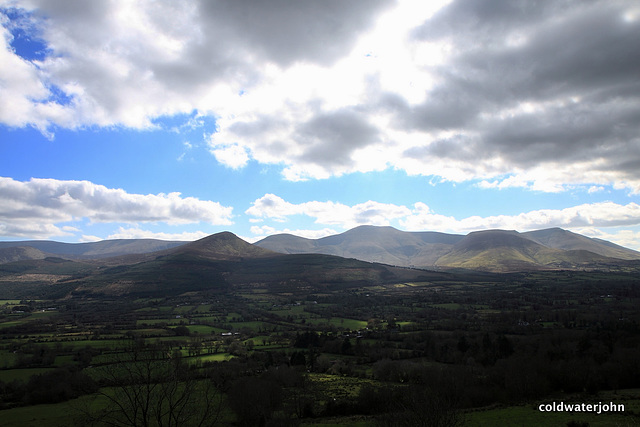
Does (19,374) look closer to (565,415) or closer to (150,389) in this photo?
(150,389)

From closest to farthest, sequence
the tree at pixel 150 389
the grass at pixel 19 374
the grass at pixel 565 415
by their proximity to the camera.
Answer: the tree at pixel 150 389
the grass at pixel 565 415
the grass at pixel 19 374

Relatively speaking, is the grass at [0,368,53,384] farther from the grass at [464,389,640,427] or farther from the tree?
the grass at [464,389,640,427]

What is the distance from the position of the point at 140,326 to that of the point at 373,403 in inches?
3878

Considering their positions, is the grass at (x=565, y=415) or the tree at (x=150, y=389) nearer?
the tree at (x=150, y=389)

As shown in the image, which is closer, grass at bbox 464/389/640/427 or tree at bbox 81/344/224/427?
tree at bbox 81/344/224/427

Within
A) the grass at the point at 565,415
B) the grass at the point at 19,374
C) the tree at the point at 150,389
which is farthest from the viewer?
Result: the grass at the point at 19,374

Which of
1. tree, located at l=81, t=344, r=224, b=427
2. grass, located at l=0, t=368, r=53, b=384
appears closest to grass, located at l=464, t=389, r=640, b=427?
tree, located at l=81, t=344, r=224, b=427

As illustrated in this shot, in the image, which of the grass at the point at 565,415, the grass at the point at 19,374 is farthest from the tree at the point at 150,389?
the grass at the point at 19,374

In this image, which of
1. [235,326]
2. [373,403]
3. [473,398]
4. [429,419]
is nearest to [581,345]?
[473,398]

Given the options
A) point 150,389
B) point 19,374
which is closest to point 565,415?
point 150,389

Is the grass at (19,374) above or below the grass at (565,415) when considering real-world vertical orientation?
below

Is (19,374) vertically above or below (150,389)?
below

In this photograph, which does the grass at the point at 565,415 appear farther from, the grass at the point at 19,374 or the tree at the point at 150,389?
the grass at the point at 19,374

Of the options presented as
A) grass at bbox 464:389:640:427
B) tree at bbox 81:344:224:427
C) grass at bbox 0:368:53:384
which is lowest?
grass at bbox 0:368:53:384
